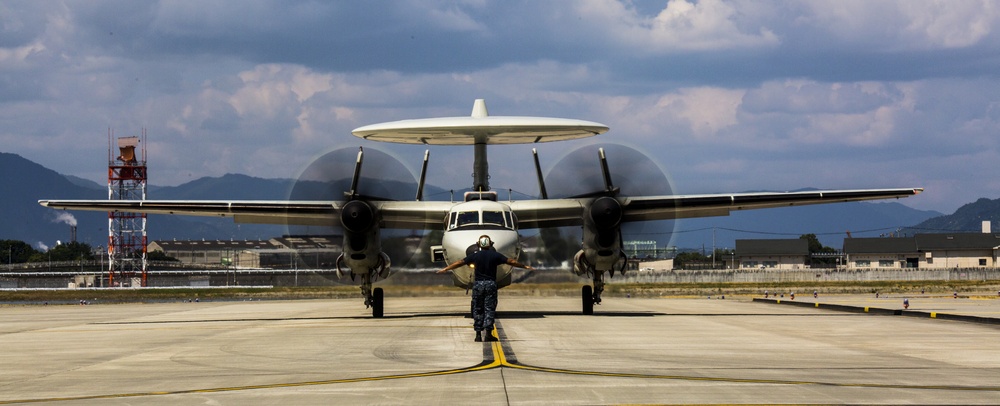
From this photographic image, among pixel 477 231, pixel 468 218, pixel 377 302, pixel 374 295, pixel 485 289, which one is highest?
pixel 468 218

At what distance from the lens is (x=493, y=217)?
87.7ft

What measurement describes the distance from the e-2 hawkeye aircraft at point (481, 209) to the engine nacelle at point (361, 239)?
3 cm

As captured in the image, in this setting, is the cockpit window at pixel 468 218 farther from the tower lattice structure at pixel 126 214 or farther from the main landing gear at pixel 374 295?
the tower lattice structure at pixel 126 214

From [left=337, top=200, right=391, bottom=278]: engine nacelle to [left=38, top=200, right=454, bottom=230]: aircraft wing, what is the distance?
0.75 metres

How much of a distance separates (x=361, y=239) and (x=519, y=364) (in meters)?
15.2

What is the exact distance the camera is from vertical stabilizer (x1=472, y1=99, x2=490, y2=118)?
3350 centimetres

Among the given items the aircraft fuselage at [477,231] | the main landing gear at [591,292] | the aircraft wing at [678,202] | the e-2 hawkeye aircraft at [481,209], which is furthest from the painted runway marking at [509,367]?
the main landing gear at [591,292]

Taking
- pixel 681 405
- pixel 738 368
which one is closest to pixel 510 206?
pixel 738 368

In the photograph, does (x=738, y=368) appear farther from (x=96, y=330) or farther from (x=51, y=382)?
(x=96, y=330)

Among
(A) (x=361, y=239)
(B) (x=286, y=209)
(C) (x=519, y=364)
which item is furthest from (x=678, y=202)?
(C) (x=519, y=364)

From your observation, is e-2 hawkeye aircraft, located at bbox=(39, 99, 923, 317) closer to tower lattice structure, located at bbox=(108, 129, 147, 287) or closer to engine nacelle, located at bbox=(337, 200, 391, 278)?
engine nacelle, located at bbox=(337, 200, 391, 278)

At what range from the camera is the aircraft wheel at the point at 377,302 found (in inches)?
1201

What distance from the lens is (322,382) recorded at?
1245cm

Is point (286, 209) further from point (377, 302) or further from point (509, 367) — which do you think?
point (509, 367)
